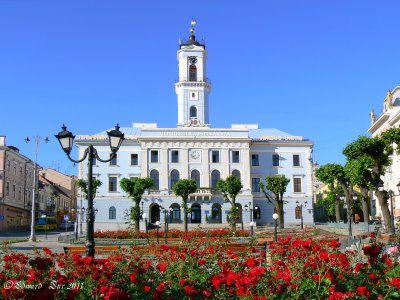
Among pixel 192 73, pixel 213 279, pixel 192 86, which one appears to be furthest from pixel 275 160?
pixel 213 279

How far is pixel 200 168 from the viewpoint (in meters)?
57.8

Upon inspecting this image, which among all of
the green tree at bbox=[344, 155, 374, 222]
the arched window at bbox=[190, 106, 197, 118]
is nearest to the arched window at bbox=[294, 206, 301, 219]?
the arched window at bbox=[190, 106, 197, 118]

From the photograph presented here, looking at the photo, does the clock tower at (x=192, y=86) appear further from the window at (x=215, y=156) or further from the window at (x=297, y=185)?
the window at (x=297, y=185)

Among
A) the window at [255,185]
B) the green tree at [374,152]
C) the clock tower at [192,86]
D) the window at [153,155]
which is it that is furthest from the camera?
the clock tower at [192,86]

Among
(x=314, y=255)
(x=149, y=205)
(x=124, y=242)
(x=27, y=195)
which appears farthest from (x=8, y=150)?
(x=314, y=255)

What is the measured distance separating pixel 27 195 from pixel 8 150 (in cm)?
1246

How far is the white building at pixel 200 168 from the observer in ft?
187

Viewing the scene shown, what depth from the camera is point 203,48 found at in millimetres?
67438

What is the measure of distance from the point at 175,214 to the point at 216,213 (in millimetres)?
4867

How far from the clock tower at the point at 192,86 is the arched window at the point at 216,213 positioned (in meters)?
10.8

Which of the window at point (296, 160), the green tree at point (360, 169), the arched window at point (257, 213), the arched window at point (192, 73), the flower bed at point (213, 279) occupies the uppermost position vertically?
the arched window at point (192, 73)

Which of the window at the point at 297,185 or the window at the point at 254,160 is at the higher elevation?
the window at the point at 254,160

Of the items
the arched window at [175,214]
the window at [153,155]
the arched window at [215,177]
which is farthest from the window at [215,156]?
the arched window at [175,214]

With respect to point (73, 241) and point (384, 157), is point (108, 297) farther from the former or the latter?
point (384, 157)
